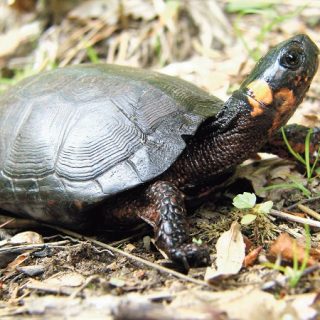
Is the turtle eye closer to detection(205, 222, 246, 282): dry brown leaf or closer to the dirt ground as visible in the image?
the dirt ground

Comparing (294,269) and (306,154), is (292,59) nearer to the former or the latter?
(306,154)

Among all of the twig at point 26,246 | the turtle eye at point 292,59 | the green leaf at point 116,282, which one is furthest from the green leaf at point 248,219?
the twig at point 26,246

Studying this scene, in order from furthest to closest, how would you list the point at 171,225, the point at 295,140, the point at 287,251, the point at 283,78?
the point at 295,140
the point at 283,78
the point at 171,225
the point at 287,251

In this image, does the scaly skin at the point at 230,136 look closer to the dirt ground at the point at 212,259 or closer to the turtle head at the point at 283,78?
the turtle head at the point at 283,78

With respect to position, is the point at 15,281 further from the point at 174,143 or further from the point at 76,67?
the point at 76,67

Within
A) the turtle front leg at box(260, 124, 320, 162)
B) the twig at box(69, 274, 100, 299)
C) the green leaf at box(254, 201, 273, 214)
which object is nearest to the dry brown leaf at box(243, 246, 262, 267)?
the green leaf at box(254, 201, 273, 214)

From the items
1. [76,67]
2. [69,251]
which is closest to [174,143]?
[69,251]

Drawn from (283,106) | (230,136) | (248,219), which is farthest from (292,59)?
(248,219)

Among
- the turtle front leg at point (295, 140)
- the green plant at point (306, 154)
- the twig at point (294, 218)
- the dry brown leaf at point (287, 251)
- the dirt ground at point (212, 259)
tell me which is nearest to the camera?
the dirt ground at point (212, 259)
